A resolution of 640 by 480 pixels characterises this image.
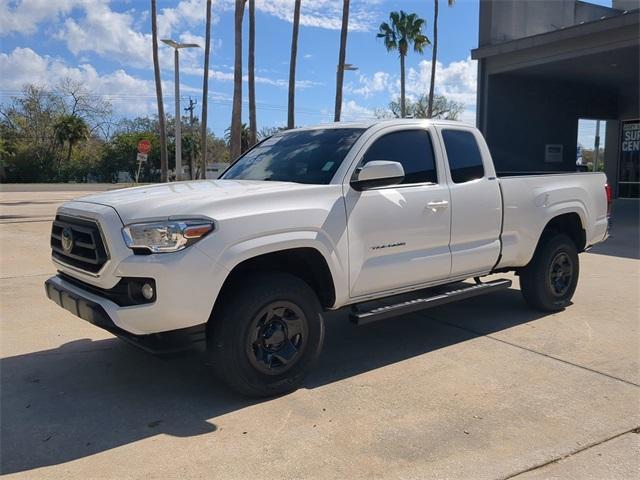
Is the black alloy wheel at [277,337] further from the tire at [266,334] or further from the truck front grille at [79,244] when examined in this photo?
the truck front grille at [79,244]

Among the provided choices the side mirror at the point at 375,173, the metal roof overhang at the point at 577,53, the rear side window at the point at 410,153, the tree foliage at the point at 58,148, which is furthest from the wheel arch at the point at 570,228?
the tree foliage at the point at 58,148

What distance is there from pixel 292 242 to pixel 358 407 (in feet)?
4.18

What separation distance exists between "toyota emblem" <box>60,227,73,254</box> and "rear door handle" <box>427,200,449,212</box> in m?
2.91

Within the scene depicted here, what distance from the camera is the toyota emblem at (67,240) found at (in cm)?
426

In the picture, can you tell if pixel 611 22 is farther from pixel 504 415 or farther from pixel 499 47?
pixel 504 415

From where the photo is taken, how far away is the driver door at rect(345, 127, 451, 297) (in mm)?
4594

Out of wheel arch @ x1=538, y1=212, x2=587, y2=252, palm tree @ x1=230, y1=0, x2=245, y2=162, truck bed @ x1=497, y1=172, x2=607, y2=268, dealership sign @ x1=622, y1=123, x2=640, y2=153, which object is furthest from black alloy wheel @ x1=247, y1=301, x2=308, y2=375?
dealership sign @ x1=622, y1=123, x2=640, y2=153

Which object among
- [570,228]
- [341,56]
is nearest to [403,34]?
[341,56]

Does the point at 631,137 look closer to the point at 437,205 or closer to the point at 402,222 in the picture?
the point at 437,205

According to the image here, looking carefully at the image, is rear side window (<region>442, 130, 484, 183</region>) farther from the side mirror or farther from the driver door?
the side mirror

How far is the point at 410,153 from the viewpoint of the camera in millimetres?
Answer: 5258

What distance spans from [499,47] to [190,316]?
650 inches

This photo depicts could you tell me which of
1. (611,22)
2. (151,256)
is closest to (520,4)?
(611,22)

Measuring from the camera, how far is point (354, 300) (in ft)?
15.4
